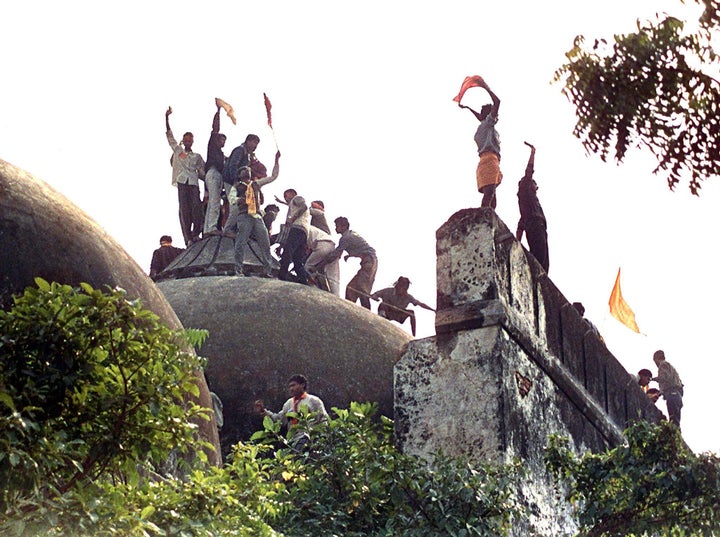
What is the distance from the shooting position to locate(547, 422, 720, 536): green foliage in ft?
28.9

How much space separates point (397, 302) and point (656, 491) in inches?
255

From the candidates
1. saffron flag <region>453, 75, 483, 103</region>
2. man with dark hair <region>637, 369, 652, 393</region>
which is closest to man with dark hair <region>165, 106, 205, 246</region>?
saffron flag <region>453, 75, 483, 103</region>

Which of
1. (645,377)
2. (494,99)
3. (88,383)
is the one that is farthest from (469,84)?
(88,383)

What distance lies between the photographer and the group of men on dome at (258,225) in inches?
575

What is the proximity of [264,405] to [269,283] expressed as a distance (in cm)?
204

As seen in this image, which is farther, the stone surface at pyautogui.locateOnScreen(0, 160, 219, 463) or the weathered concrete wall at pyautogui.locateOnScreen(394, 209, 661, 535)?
the weathered concrete wall at pyautogui.locateOnScreen(394, 209, 661, 535)

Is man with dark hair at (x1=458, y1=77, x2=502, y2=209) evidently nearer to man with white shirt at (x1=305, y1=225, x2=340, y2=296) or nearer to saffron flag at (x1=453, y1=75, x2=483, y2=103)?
saffron flag at (x1=453, y1=75, x2=483, y2=103)

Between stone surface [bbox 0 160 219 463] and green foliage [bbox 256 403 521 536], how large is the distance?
783 mm

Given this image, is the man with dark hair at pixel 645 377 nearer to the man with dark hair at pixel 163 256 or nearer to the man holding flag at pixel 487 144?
the man holding flag at pixel 487 144

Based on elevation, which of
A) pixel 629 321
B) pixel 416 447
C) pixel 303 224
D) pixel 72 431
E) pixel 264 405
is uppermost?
pixel 303 224

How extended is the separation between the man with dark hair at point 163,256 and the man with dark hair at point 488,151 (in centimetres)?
388

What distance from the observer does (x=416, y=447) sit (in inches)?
382

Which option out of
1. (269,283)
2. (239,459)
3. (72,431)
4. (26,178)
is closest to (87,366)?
(72,431)

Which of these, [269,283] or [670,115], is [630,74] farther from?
[269,283]
